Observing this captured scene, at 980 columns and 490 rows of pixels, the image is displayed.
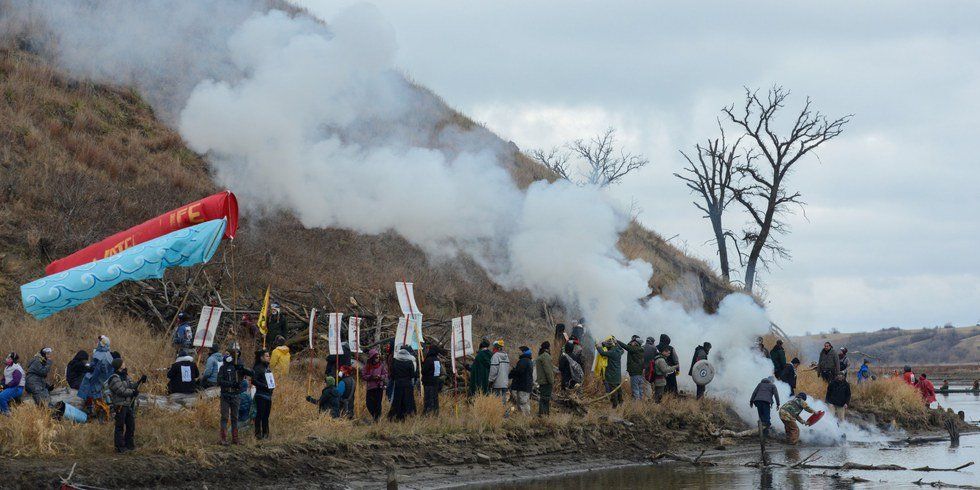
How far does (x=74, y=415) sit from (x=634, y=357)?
12997 millimetres

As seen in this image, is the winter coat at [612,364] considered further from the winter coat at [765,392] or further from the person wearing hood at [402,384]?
the person wearing hood at [402,384]

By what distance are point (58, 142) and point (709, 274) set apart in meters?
27.4

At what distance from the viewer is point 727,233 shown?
48.6 metres

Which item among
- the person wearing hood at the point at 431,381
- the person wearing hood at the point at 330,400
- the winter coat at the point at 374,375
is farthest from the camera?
the person wearing hood at the point at 431,381

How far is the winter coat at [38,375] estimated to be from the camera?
58.3 feet

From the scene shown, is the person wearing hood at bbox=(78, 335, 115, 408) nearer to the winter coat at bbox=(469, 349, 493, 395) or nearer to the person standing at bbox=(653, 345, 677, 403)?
the winter coat at bbox=(469, 349, 493, 395)

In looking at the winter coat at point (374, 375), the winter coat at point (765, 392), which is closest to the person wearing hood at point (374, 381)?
the winter coat at point (374, 375)

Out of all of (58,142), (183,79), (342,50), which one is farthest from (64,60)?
(342,50)

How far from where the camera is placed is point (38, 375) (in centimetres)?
1797

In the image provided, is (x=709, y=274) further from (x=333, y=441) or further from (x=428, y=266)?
(x=333, y=441)

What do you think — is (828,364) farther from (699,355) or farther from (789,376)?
(699,355)

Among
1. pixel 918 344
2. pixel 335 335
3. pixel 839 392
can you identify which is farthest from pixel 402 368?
pixel 918 344

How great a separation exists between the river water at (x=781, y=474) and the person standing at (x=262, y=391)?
158 inches

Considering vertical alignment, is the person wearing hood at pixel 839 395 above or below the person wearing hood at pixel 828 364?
below
